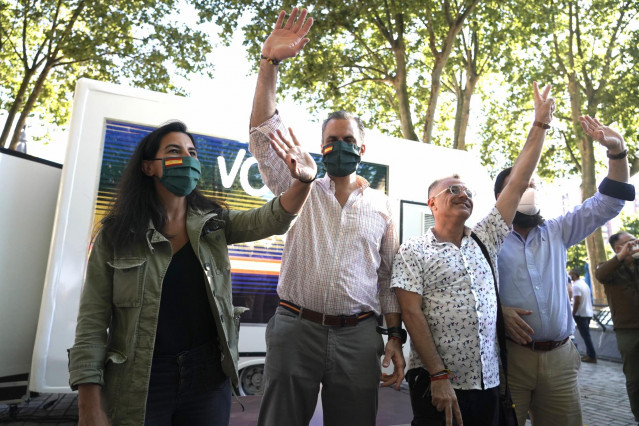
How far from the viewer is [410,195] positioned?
613cm

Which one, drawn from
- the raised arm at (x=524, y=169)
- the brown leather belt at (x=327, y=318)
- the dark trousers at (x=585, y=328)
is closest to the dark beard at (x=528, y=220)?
the raised arm at (x=524, y=169)

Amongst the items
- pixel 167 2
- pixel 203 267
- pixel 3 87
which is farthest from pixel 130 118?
pixel 3 87

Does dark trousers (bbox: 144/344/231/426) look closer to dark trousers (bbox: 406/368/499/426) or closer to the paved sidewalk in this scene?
dark trousers (bbox: 406/368/499/426)

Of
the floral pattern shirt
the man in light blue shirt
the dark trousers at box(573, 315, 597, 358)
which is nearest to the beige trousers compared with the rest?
the man in light blue shirt

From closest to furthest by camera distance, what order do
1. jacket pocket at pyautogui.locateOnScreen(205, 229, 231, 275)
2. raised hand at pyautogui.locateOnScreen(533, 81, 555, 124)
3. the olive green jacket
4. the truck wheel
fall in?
1. the olive green jacket
2. jacket pocket at pyautogui.locateOnScreen(205, 229, 231, 275)
3. raised hand at pyautogui.locateOnScreen(533, 81, 555, 124)
4. the truck wheel

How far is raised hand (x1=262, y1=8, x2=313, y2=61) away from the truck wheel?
3841mm

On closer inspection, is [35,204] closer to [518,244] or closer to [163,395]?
[163,395]

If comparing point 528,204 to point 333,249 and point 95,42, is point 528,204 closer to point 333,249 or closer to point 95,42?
point 333,249

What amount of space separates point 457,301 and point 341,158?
3.17ft

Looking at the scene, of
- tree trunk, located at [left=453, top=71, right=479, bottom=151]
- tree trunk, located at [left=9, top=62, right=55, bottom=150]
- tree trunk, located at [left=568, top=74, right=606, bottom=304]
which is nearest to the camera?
tree trunk, located at [left=9, top=62, right=55, bottom=150]

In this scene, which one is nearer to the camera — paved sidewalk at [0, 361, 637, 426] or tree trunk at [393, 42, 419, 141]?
paved sidewalk at [0, 361, 637, 426]

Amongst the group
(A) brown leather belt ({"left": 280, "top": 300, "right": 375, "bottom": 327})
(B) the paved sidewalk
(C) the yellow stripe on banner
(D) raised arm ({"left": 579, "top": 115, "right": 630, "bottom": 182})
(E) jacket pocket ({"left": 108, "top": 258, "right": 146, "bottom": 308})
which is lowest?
(B) the paved sidewalk

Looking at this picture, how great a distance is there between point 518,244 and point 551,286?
1.05 ft

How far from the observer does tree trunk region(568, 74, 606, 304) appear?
15734mm
